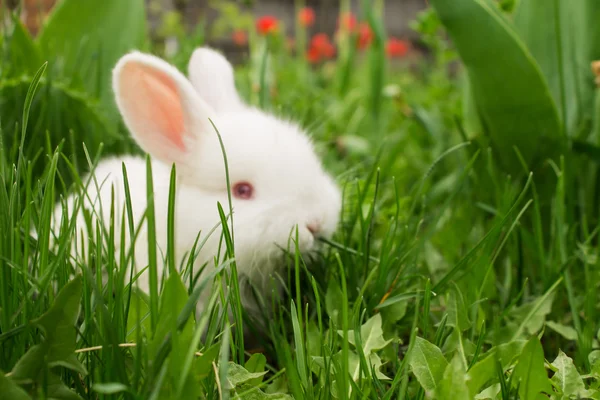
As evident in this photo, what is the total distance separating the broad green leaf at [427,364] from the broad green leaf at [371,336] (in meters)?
0.10

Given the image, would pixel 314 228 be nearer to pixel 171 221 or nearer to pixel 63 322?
pixel 171 221

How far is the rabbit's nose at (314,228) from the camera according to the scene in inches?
49.2

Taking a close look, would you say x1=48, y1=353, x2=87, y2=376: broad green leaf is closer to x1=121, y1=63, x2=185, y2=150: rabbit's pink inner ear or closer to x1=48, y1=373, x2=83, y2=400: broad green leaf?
x1=48, y1=373, x2=83, y2=400: broad green leaf

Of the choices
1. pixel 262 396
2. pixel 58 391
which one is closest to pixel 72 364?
pixel 58 391

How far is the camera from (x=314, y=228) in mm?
1259

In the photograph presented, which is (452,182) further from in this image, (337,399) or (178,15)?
(178,15)

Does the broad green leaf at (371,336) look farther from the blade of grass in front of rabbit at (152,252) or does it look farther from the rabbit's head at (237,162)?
the blade of grass in front of rabbit at (152,252)

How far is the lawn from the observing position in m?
0.81

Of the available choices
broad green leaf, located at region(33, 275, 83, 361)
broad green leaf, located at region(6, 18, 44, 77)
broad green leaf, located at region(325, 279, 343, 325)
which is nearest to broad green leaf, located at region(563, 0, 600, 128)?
broad green leaf, located at region(325, 279, 343, 325)

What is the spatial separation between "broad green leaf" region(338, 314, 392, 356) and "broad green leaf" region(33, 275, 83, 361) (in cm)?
44

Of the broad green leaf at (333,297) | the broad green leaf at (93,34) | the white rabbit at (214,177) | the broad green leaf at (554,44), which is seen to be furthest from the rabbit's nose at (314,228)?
the broad green leaf at (93,34)

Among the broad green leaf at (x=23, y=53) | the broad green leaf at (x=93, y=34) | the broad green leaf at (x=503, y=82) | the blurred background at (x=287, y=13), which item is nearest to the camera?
the broad green leaf at (x=503, y=82)

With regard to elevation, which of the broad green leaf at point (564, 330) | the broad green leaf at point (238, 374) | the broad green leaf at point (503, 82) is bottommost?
the broad green leaf at point (564, 330)

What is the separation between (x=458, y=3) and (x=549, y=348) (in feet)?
2.75
